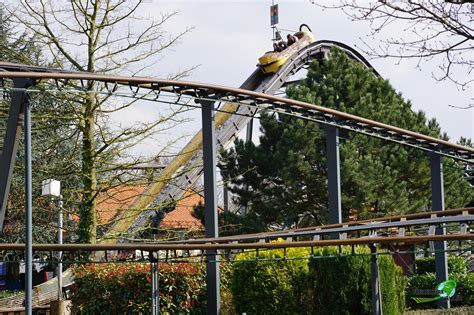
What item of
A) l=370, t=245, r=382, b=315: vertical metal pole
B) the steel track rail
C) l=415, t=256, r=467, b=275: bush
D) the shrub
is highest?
the steel track rail

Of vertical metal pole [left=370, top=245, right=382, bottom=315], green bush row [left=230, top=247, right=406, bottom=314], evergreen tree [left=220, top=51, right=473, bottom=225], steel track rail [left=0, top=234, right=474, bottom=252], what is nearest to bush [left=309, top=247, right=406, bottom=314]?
green bush row [left=230, top=247, right=406, bottom=314]

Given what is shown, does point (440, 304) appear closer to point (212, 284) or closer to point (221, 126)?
point (212, 284)

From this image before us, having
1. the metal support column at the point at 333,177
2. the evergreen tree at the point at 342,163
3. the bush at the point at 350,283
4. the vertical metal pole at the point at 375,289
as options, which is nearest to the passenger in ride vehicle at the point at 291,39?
the evergreen tree at the point at 342,163

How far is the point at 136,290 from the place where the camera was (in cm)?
1405

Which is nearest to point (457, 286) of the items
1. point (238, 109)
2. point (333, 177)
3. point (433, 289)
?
point (433, 289)

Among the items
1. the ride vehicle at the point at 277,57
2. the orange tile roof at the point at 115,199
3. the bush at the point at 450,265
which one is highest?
the ride vehicle at the point at 277,57

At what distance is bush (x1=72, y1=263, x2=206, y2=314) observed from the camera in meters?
14.0

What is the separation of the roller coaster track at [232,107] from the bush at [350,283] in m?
3.24

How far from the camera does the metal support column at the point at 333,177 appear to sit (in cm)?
1630

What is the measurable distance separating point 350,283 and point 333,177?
4.11 metres

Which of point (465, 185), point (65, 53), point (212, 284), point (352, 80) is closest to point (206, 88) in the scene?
point (212, 284)

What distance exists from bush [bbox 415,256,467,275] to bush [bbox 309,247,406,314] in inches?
298

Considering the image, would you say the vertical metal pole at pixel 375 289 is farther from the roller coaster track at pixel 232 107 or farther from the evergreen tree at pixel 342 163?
the evergreen tree at pixel 342 163

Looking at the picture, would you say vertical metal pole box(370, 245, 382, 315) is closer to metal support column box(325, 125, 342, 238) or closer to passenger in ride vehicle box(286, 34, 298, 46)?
metal support column box(325, 125, 342, 238)
